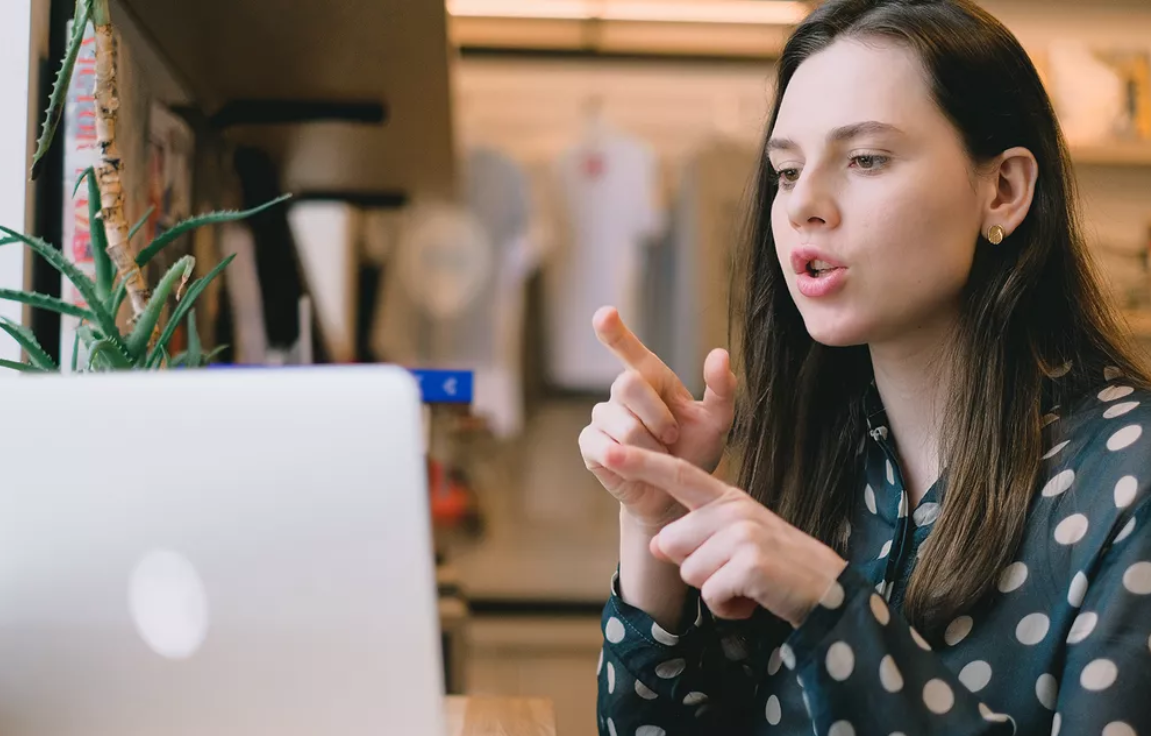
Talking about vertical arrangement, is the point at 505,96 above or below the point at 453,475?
above

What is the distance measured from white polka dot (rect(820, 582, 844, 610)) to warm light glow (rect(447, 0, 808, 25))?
2891 mm

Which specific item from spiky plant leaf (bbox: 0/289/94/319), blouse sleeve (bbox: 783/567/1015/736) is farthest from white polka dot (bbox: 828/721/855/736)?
spiky plant leaf (bbox: 0/289/94/319)

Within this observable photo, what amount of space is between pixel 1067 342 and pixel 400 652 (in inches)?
26.9

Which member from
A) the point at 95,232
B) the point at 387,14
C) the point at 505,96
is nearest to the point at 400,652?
the point at 95,232

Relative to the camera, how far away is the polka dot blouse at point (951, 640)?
692 millimetres

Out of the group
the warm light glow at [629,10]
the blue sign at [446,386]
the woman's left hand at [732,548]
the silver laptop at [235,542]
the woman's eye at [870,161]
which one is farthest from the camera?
the warm light glow at [629,10]

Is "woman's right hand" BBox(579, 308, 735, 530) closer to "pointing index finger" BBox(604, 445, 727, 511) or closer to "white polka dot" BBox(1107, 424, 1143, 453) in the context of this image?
"pointing index finger" BBox(604, 445, 727, 511)

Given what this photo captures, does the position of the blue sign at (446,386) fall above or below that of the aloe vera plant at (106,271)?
below

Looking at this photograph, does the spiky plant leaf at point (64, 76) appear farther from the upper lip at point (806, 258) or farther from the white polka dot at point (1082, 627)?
the white polka dot at point (1082, 627)

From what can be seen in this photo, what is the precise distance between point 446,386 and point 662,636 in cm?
51

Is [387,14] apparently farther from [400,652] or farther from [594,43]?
[594,43]

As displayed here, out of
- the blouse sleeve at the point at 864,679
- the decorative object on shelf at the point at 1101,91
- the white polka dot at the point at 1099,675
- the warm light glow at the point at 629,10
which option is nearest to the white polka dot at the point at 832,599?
the blouse sleeve at the point at 864,679

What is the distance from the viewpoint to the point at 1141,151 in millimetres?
2777

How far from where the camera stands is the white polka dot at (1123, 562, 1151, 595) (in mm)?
724
